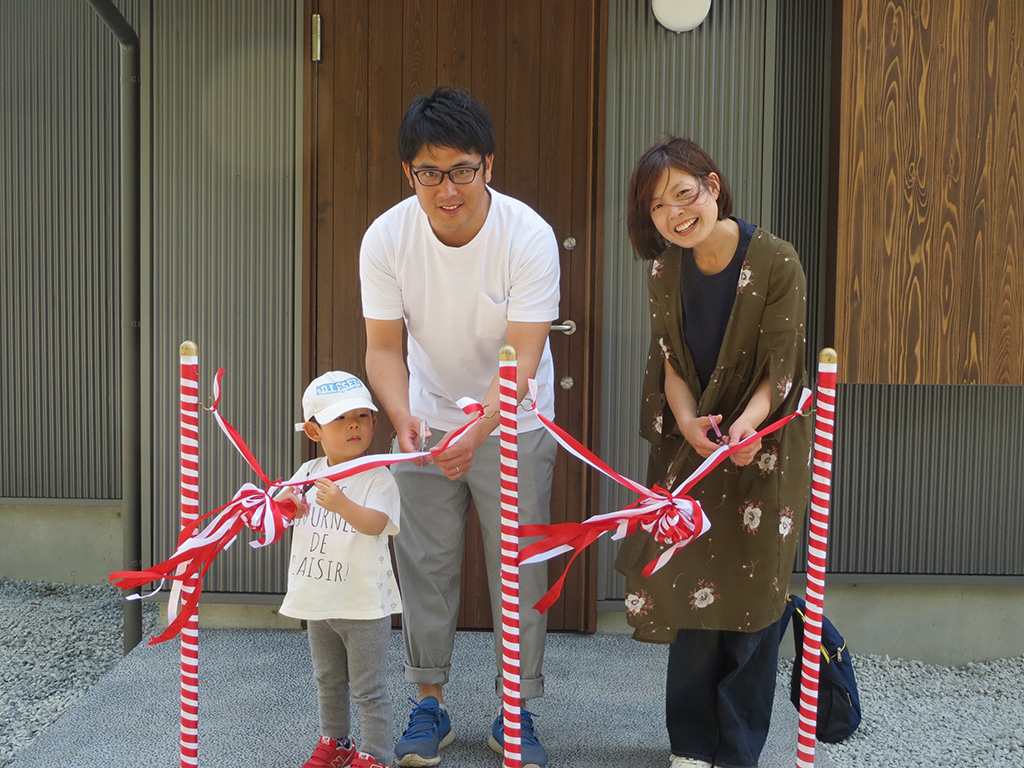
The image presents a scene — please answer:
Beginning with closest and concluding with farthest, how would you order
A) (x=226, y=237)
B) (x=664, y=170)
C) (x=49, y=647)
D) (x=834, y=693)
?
(x=664, y=170) → (x=834, y=693) → (x=226, y=237) → (x=49, y=647)

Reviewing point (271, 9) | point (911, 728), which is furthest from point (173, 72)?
point (911, 728)

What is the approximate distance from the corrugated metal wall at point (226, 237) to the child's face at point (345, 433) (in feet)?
3.91

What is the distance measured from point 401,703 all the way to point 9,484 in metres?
2.29

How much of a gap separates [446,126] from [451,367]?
1.83 ft

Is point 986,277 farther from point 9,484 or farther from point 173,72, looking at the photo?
point 9,484

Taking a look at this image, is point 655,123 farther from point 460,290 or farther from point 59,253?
point 59,253

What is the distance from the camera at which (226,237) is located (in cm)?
303

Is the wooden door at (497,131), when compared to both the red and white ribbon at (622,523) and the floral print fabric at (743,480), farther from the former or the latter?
the red and white ribbon at (622,523)

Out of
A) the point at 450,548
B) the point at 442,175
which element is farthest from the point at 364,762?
the point at 442,175

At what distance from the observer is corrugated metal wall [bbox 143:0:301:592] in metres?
2.99

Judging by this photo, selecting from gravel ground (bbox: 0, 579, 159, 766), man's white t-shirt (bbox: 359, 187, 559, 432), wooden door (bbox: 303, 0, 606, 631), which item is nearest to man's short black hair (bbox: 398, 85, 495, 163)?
man's white t-shirt (bbox: 359, 187, 559, 432)

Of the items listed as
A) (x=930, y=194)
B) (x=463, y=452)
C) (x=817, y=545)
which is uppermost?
(x=930, y=194)

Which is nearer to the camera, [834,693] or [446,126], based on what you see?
[446,126]

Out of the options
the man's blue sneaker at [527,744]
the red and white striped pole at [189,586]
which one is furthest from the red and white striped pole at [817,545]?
the red and white striped pole at [189,586]
